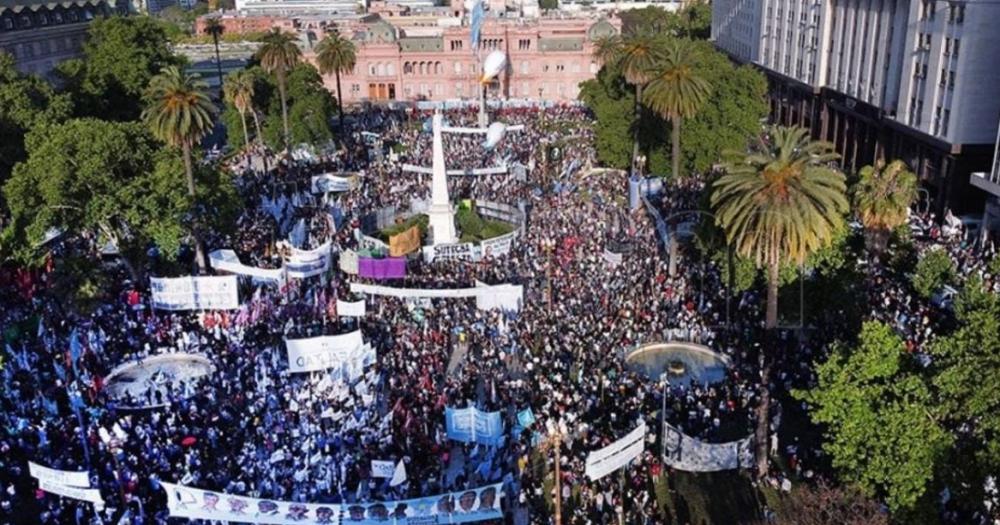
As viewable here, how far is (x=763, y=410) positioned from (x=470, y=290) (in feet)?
48.4

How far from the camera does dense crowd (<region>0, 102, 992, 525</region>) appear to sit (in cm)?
2517

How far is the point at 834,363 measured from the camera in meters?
22.9

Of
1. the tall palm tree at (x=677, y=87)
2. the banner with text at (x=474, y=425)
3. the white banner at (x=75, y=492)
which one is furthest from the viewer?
the tall palm tree at (x=677, y=87)

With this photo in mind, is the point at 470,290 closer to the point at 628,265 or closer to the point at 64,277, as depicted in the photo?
the point at 628,265

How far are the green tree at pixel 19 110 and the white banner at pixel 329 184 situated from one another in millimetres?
16145

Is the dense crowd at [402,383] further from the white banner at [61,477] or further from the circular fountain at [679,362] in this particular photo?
the white banner at [61,477]

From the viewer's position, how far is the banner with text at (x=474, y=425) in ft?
86.4

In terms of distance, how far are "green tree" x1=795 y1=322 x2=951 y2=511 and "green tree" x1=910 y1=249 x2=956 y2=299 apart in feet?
47.1

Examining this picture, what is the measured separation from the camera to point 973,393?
68.8 feet

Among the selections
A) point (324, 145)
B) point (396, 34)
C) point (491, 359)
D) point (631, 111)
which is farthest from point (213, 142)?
point (491, 359)

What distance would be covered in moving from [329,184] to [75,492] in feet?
124

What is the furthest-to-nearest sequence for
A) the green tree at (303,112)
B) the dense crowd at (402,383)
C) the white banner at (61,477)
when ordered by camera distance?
the green tree at (303,112) → the dense crowd at (402,383) → the white banner at (61,477)

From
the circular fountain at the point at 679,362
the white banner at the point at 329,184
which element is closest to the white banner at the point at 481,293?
the circular fountain at the point at 679,362

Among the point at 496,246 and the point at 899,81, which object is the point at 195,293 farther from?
the point at 899,81
